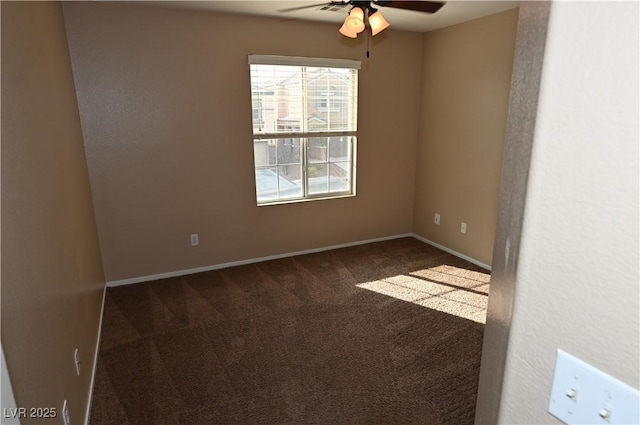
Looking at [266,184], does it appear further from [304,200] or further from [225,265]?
[225,265]

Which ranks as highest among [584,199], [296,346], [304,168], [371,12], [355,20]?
[371,12]

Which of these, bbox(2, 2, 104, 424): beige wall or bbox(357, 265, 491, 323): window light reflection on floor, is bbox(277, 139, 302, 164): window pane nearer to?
bbox(357, 265, 491, 323): window light reflection on floor

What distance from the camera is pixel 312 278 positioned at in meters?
3.84

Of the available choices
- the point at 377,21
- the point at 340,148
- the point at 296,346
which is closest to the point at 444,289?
the point at 296,346

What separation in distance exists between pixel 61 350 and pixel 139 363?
2.97 ft

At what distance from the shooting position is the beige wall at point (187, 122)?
10.9ft

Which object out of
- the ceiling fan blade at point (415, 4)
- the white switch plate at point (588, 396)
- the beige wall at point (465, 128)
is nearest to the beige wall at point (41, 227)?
the white switch plate at point (588, 396)

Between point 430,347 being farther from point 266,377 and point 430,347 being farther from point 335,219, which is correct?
point 335,219

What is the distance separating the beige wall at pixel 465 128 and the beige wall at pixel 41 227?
352 centimetres

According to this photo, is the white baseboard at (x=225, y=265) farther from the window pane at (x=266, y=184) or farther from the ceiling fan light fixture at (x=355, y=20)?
the ceiling fan light fixture at (x=355, y=20)

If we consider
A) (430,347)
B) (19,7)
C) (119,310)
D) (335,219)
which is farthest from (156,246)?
(430,347)

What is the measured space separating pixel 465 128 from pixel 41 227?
12.3 feet

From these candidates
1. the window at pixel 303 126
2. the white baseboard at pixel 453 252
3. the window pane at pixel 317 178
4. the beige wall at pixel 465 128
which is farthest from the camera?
the window pane at pixel 317 178

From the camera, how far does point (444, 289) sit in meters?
3.60
